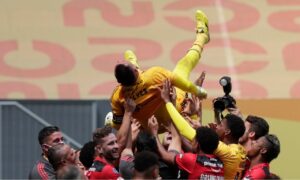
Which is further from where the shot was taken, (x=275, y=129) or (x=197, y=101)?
(x=275, y=129)

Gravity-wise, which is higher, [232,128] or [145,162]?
[232,128]

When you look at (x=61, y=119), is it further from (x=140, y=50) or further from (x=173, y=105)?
(x=173, y=105)

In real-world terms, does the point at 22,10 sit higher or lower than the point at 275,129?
higher

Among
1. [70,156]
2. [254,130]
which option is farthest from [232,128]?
[70,156]

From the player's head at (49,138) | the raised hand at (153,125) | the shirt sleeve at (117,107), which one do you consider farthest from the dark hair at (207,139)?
the player's head at (49,138)

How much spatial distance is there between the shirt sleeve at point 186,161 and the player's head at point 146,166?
101cm

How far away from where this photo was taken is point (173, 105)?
966cm

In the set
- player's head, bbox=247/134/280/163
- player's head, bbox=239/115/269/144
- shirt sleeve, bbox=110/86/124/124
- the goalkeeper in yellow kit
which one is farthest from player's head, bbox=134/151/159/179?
player's head, bbox=239/115/269/144

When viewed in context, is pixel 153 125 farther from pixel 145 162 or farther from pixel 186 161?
pixel 145 162

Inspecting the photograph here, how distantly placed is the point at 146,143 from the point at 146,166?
115 cm

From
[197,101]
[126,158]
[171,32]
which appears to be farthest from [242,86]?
[126,158]

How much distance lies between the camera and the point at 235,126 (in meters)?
9.74

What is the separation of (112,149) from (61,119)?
8143 millimetres

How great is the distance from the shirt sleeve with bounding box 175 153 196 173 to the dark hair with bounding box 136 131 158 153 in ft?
0.72
